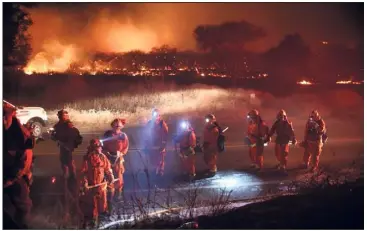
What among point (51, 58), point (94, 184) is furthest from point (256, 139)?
point (51, 58)

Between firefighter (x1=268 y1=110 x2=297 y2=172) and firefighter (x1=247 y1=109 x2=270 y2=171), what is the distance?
0.12 metres

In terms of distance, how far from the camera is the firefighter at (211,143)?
5312 mm

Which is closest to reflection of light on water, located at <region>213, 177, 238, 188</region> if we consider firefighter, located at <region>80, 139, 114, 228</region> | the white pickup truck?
firefighter, located at <region>80, 139, 114, 228</region>

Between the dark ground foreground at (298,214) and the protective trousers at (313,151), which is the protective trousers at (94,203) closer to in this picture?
the dark ground foreground at (298,214)

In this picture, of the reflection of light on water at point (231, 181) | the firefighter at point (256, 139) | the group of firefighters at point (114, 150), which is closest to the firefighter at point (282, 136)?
the group of firefighters at point (114, 150)

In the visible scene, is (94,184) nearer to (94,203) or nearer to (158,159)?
(94,203)

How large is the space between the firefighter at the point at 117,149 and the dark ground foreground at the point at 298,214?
0.50m

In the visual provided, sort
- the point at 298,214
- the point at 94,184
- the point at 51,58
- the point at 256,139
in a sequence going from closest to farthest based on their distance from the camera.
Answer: the point at 94,184, the point at 298,214, the point at 51,58, the point at 256,139

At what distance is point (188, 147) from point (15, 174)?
86.7 inches

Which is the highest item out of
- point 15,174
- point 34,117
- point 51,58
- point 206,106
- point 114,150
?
point 51,58

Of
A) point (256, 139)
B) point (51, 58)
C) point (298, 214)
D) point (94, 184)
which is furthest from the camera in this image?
point (256, 139)

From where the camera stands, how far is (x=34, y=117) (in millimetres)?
5152

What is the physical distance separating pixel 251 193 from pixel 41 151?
277 centimetres

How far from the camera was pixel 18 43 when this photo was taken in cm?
519
